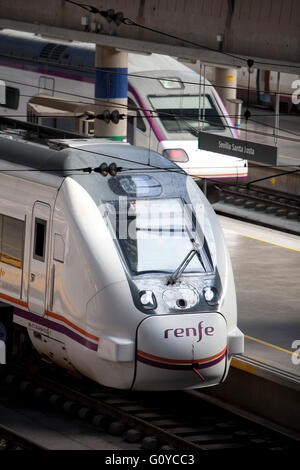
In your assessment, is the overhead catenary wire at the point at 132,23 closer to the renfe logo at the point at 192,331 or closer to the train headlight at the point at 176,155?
the train headlight at the point at 176,155

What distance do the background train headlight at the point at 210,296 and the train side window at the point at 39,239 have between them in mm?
2034

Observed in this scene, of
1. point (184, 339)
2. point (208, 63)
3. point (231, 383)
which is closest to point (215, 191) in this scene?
point (208, 63)

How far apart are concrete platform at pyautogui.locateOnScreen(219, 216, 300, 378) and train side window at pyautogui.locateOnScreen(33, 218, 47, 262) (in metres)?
3.02

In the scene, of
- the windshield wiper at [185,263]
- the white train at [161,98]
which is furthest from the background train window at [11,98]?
the windshield wiper at [185,263]

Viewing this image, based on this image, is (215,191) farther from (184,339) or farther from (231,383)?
(184,339)

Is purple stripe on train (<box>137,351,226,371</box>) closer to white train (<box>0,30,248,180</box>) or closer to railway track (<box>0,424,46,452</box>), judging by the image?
railway track (<box>0,424,46,452</box>)

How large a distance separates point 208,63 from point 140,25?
4.87 feet

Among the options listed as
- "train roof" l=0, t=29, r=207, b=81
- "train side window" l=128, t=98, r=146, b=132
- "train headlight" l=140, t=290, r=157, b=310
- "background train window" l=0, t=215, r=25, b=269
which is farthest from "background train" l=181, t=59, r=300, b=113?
"train headlight" l=140, t=290, r=157, b=310

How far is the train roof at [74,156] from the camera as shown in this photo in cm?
1302

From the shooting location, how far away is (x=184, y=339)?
12.1 m

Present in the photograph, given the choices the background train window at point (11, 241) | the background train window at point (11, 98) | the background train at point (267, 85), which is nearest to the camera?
the background train window at point (11, 241)

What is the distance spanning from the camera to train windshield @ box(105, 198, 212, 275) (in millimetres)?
12492

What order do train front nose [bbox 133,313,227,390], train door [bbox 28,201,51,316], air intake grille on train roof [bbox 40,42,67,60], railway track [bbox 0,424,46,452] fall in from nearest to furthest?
train front nose [bbox 133,313,227,390], railway track [bbox 0,424,46,452], train door [bbox 28,201,51,316], air intake grille on train roof [bbox 40,42,67,60]

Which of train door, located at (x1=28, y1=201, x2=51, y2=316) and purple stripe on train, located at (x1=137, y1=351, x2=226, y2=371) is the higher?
train door, located at (x1=28, y1=201, x2=51, y2=316)
